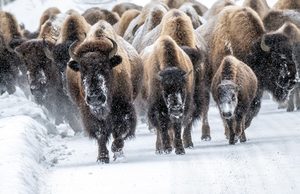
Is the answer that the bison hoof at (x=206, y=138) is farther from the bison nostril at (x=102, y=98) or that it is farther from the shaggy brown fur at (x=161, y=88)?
the bison nostril at (x=102, y=98)

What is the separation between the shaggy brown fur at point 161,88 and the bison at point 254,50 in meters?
1.79

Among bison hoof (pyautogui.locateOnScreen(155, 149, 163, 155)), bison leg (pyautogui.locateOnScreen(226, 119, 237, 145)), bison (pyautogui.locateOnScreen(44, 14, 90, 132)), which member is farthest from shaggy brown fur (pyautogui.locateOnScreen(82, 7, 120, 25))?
bison hoof (pyautogui.locateOnScreen(155, 149, 163, 155))

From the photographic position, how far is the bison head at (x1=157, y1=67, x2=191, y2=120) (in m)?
11.0

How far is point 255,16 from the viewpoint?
14.7m

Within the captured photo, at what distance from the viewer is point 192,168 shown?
385 inches

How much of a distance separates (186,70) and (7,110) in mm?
5578

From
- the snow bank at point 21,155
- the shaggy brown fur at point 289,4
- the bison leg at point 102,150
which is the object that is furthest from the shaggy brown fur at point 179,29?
the shaggy brown fur at point 289,4

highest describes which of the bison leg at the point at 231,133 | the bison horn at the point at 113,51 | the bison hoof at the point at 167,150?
the bison horn at the point at 113,51

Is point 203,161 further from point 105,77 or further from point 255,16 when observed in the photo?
point 255,16

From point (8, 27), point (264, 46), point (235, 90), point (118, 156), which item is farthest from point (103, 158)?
point (8, 27)

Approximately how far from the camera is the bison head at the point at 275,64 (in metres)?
13.8

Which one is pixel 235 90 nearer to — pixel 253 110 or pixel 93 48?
pixel 253 110

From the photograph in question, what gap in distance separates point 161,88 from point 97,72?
3.47 ft

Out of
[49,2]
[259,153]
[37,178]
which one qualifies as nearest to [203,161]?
[259,153]
